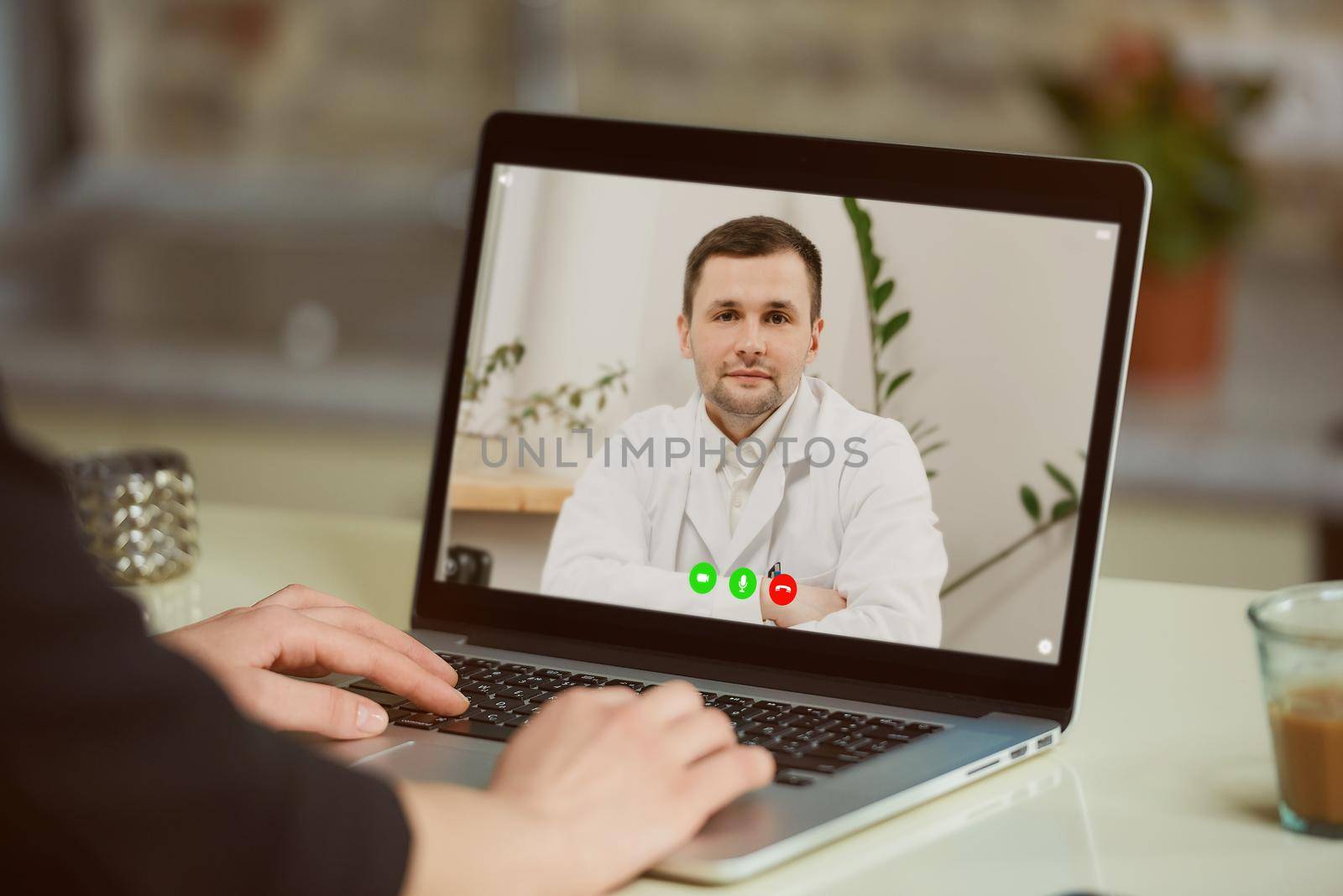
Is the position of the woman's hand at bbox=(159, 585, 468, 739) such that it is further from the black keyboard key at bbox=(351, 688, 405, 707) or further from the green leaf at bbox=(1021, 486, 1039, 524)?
the green leaf at bbox=(1021, 486, 1039, 524)

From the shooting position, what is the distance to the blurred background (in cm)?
203

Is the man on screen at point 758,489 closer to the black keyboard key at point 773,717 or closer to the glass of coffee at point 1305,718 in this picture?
the black keyboard key at point 773,717

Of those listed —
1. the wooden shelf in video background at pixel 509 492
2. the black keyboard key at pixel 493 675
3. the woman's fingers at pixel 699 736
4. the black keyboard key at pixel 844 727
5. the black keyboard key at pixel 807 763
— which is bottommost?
the black keyboard key at pixel 493 675

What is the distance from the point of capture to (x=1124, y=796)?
0.66m

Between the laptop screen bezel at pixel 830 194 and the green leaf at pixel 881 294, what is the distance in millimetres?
45

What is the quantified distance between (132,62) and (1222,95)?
5.65ft

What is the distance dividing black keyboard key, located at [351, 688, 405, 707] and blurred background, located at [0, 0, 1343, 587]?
131 centimetres

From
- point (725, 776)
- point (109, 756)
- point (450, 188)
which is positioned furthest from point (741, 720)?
point (450, 188)

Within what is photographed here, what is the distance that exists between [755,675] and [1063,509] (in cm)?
16

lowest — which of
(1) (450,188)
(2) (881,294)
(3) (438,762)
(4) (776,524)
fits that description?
(3) (438,762)

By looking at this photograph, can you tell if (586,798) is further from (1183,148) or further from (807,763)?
(1183,148)

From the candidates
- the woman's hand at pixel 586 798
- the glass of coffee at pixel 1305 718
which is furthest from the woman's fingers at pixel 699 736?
the glass of coffee at pixel 1305 718

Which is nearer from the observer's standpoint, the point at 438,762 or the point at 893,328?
the point at 438,762

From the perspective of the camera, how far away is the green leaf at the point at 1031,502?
0.74 m
